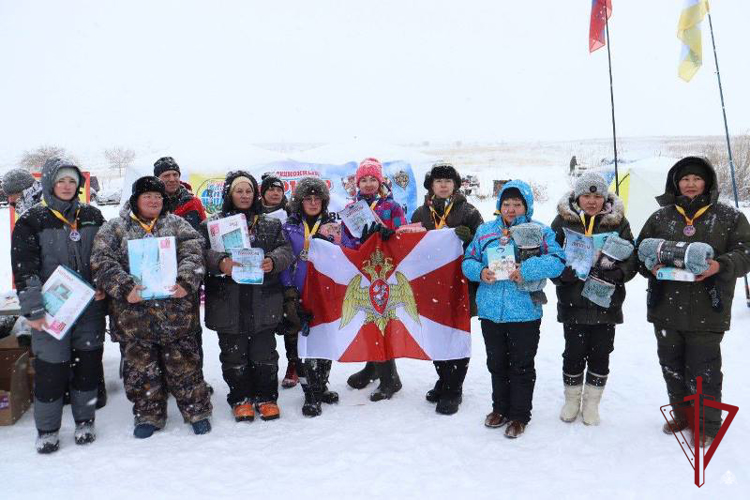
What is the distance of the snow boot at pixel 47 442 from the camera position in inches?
147

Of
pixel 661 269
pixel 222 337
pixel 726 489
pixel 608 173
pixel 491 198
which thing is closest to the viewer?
pixel 726 489

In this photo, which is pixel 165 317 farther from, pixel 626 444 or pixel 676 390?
pixel 676 390

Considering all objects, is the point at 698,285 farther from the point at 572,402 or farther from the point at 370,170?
the point at 370,170

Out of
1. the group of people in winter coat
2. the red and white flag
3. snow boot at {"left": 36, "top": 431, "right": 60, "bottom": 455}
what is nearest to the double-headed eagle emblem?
the red and white flag

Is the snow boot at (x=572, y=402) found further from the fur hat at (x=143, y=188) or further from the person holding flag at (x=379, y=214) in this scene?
the fur hat at (x=143, y=188)

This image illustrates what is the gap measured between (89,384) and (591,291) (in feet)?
12.6

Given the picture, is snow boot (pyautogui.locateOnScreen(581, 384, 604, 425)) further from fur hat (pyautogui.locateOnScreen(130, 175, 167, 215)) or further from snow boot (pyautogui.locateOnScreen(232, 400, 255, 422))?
→ fur hat (pyautogui.locateOnScreen(130, 175, 167, 215))

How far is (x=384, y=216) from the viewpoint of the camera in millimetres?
4539

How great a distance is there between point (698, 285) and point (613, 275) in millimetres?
554

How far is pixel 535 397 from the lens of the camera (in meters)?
4.65

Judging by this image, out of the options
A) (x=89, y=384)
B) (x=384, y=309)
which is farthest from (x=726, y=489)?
(x=89, y=384)

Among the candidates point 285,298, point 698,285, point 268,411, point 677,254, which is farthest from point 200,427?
point 698,285

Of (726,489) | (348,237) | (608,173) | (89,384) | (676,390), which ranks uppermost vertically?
(608,173)

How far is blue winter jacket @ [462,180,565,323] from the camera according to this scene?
3.73 m
